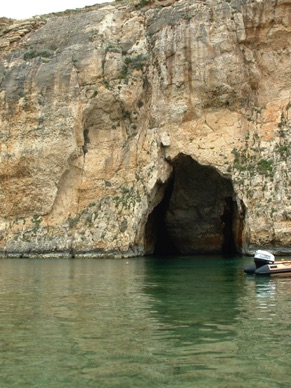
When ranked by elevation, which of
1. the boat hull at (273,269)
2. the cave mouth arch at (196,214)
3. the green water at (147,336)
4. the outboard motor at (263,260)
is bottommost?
the green water at (147,336)

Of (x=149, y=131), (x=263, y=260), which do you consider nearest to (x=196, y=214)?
(x=149, y=131)

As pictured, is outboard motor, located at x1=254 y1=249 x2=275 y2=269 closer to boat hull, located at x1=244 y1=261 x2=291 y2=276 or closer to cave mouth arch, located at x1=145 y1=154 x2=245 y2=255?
boat hull, located at x1=244 y1=261 x2=291 y2=276

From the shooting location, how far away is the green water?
8039mm

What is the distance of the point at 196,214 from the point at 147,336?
→ 36340mm

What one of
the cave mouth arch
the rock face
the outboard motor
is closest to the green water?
the outboard motor

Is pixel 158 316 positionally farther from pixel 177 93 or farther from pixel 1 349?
pixel 177 93

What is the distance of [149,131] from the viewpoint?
139ft

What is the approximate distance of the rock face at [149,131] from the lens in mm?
39500

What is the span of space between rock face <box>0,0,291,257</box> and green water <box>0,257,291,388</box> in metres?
20.8

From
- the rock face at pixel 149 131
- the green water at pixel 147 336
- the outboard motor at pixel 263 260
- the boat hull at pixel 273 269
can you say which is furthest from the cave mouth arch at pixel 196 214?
the green water at pixel 147 336

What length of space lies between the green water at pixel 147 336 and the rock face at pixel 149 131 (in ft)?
68.1

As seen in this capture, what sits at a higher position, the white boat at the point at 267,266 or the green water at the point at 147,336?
the white boat at the point at 267,266

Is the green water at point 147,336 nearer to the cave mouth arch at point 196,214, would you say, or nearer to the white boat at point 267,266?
the white boat at point 267,266

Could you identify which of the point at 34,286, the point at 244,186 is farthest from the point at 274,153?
the point at 34,286
